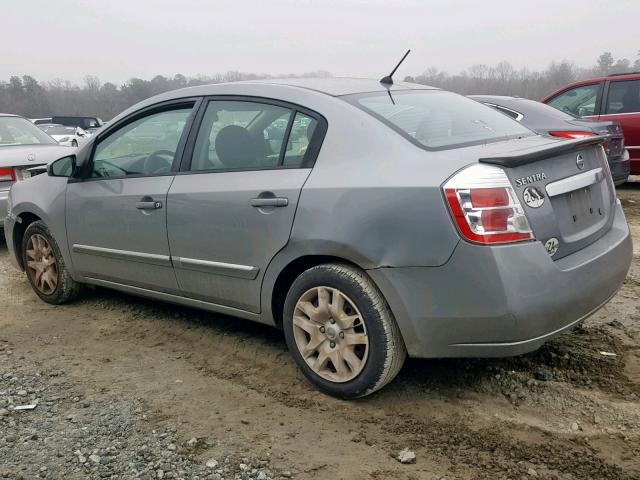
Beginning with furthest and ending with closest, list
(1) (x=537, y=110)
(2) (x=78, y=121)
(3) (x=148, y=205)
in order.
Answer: (2) (x=78, y=121), (1) (x=537, y=110), (3) (x=148, y=205)

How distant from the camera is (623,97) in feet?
30.2

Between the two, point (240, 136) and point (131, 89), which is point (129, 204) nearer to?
point (240, 136)

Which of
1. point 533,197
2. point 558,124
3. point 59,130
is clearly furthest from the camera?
point 59,130

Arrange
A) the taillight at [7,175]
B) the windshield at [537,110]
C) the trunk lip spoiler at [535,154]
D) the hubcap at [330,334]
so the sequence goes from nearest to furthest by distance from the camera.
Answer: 1. the trunk lip spoiler at [535,154]
2. the hubcap at [330,334]
3. the taillight at [7,175]
4. the windshield at [537,110]

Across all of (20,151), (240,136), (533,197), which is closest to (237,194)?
(240,136)

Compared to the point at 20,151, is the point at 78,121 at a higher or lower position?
higher

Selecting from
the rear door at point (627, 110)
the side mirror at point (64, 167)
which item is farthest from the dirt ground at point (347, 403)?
the rear door at point (627, 110)

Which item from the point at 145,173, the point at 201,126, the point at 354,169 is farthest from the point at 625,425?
the point at 145,173

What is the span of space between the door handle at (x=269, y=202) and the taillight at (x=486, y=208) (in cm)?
85

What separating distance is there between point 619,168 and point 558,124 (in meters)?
1.74

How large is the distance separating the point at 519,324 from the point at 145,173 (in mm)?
2451

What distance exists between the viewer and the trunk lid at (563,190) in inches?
107

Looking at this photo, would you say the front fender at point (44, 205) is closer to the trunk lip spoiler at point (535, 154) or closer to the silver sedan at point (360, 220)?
the silver sedan at point (360, 220)

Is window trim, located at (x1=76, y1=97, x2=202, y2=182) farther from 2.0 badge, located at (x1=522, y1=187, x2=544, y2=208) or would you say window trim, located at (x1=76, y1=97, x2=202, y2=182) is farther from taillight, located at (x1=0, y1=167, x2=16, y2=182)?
taillight, located at (x1=0, y1=167, x2=16, y2=182)
